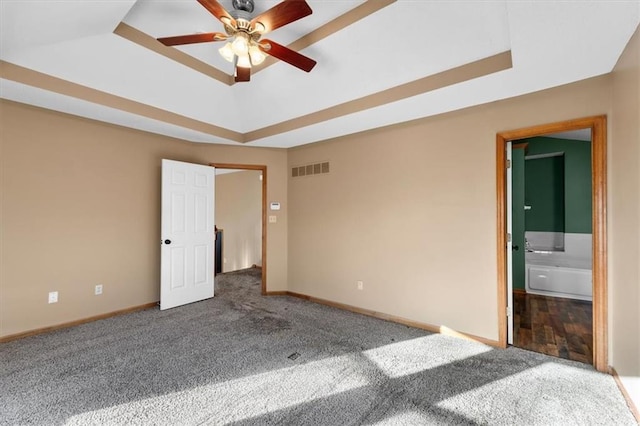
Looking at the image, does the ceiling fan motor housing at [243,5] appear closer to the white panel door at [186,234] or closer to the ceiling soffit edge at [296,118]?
the ceiling soffit edge at [296,118]

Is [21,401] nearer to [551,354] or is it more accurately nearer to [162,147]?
[162,147]

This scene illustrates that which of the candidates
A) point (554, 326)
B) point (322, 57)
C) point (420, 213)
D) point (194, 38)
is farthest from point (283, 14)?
point (554, 326)

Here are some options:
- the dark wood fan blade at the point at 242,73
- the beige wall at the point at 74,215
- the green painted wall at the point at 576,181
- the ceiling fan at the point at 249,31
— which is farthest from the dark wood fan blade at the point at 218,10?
the green painted wall at the point at 576,181

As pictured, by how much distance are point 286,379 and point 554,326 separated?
3163mm

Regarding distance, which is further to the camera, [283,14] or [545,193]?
[545,193]

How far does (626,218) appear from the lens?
199cm

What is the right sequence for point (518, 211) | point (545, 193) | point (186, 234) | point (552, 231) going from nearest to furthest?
1. point (186, 234)
2. point (518, 211)
3. point (552, 231)
4. point (545, 193)

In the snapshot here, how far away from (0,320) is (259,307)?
2.64 meters

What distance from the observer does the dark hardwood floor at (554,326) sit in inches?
108

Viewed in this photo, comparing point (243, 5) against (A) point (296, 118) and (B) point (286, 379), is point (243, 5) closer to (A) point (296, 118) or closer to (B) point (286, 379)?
(A) point (296, 118)

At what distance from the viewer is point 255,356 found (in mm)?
2631

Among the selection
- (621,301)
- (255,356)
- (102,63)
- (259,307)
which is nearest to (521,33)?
(621,301)

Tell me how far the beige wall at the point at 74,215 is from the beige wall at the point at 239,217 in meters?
2.74

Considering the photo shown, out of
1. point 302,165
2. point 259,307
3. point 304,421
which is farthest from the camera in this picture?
point 302,165
